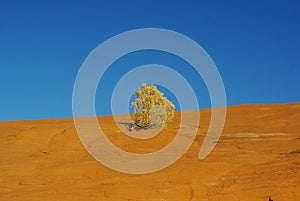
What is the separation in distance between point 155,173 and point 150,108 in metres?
9.90

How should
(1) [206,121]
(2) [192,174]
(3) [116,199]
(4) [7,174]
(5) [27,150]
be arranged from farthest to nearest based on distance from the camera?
(1) [206,121]
(5) [27,150]
(4) [7,174]
(2) [192,174]
(3) [116,199]

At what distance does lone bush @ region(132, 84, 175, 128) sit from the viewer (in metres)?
21.9

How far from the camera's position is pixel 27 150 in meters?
17.8

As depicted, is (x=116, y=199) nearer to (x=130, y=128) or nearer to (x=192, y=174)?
(x=192, y=174)

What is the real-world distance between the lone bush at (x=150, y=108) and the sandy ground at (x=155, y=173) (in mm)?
1454

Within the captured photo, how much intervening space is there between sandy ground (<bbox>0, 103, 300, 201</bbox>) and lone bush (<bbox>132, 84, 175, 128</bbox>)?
4.77 ft

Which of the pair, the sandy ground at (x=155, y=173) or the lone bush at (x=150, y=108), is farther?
the lone bush at (x=150, y=108)

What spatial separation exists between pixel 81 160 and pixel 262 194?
7.31m

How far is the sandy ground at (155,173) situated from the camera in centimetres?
998

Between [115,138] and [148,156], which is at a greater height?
[115,138]

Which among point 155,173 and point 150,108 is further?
point 150,108

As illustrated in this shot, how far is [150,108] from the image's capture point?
21875 millimetres

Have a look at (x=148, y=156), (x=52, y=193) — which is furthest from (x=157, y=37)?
(x=52, y=193)

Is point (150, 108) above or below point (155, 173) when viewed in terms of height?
above
